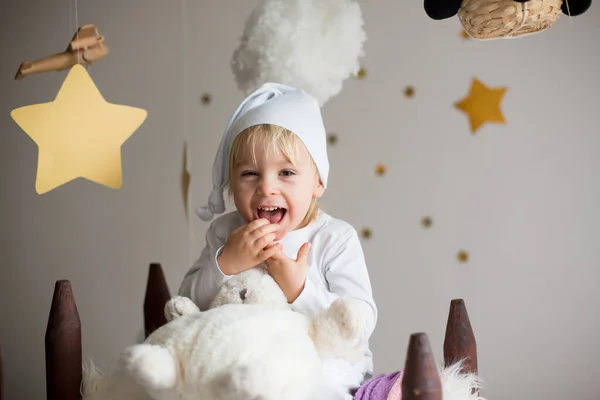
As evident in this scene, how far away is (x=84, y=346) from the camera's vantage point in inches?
77.4

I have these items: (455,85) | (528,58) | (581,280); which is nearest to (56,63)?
(455,85)

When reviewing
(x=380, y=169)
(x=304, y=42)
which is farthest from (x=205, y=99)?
(x=304, y=42)

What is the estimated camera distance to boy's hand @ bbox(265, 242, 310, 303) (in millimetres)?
1048

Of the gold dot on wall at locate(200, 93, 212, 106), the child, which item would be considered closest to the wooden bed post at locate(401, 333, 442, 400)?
the child

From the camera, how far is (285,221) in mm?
1120

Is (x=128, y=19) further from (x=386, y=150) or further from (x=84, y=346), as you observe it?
(x=84, y=346)

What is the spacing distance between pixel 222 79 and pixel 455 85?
565mm

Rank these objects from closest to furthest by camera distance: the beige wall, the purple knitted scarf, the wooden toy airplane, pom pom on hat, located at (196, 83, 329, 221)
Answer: the purple knitted scarf, pom pom on hat, located at (196, 83, 329, 221), the wooden toy airplane, the beige wall

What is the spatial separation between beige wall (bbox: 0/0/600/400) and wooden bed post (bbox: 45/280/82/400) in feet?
2.82

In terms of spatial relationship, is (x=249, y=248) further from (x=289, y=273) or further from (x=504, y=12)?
(x=504, y=12)

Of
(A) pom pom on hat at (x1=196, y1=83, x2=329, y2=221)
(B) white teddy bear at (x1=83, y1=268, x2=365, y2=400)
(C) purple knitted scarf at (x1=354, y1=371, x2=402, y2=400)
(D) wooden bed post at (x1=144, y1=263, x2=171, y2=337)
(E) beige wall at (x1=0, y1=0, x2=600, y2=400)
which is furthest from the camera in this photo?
(E) beige wall at (x1=0, y1=0, x2=600, y2=400)

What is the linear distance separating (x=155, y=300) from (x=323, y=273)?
384 mm

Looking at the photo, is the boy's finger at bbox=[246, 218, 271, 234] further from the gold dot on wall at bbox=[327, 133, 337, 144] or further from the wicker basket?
the gold dot on wall at bbox=[327, 133, 337, 144]

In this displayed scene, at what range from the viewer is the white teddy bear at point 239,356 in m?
0.79
